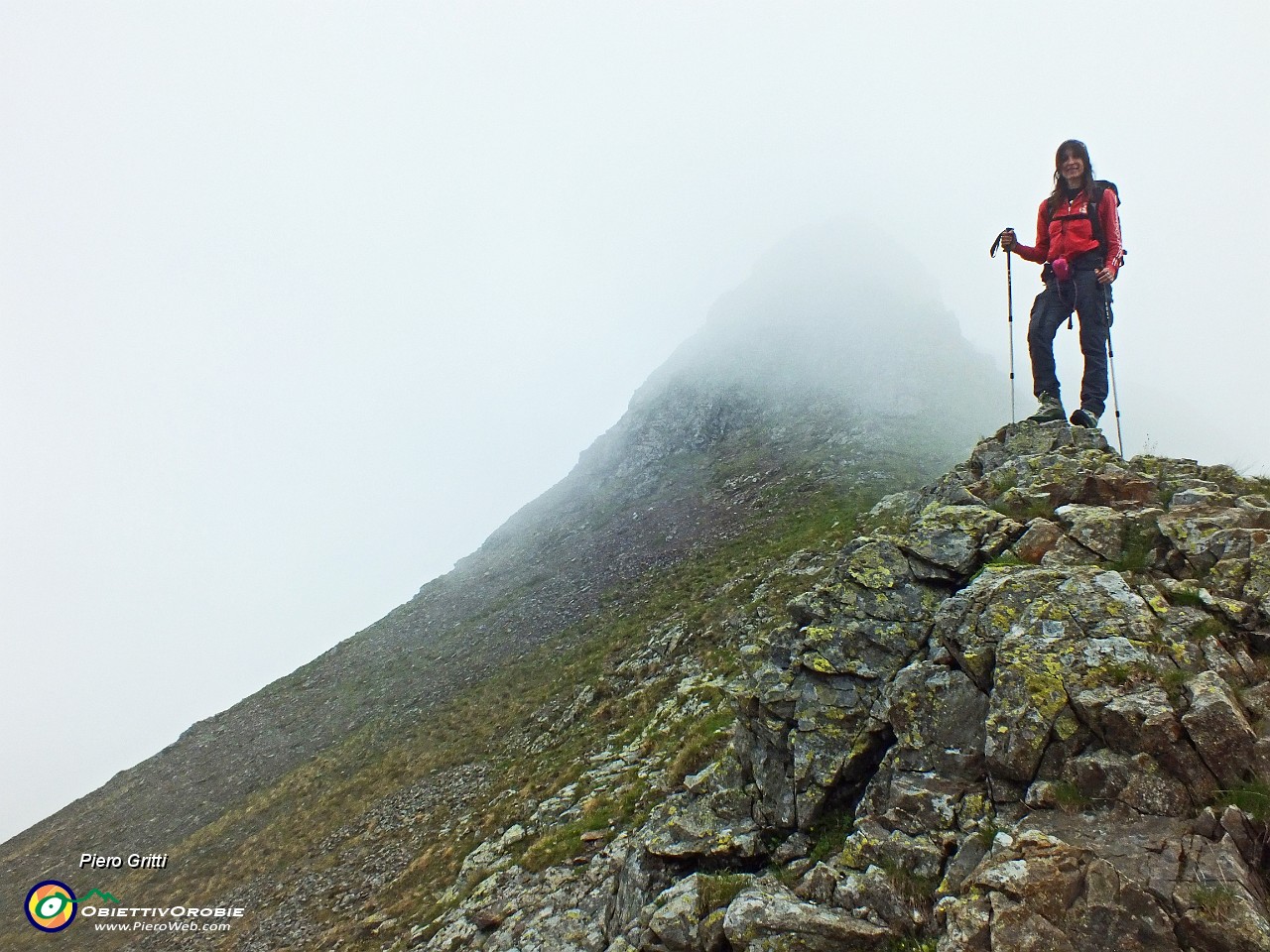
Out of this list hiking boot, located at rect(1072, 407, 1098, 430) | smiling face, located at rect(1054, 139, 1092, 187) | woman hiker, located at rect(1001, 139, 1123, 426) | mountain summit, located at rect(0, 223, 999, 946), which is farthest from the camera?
mountain summit, located at rect(0, 223, 999, 946)

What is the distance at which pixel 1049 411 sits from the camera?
1509 centimetres

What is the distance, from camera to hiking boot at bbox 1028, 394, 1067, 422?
15.0 m

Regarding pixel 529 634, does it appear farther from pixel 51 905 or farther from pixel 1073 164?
pixel 1073 164

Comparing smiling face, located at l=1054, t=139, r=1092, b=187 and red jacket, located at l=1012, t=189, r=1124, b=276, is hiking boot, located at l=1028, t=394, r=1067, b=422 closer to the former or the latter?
red jacket, located at l=1012, t=189, r=1124, b=276

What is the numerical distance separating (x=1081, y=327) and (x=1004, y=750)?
11619 mm

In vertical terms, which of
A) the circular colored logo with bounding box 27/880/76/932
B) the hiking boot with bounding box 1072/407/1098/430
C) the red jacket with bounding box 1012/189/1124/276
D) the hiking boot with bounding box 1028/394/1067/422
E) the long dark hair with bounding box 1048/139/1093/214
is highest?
the long dark hair with bounding box 1048/139/1093/214

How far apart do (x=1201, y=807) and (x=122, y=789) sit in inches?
2457

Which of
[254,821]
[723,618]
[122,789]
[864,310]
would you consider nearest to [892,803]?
[723,618]

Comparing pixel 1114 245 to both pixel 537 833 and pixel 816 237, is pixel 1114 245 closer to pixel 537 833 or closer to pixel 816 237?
pixel 537 833

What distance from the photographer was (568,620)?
134 feet

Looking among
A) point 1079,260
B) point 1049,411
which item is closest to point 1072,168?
point 1079,260

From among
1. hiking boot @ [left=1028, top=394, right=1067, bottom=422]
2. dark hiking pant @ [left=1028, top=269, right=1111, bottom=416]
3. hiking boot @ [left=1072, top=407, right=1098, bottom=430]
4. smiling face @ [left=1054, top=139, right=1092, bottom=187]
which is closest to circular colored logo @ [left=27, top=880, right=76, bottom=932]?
hiking boot @ [left=1028, top=394, right=1067, bottom=422]

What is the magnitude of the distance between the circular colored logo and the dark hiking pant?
157ft

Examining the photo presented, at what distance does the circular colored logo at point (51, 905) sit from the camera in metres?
28.8
